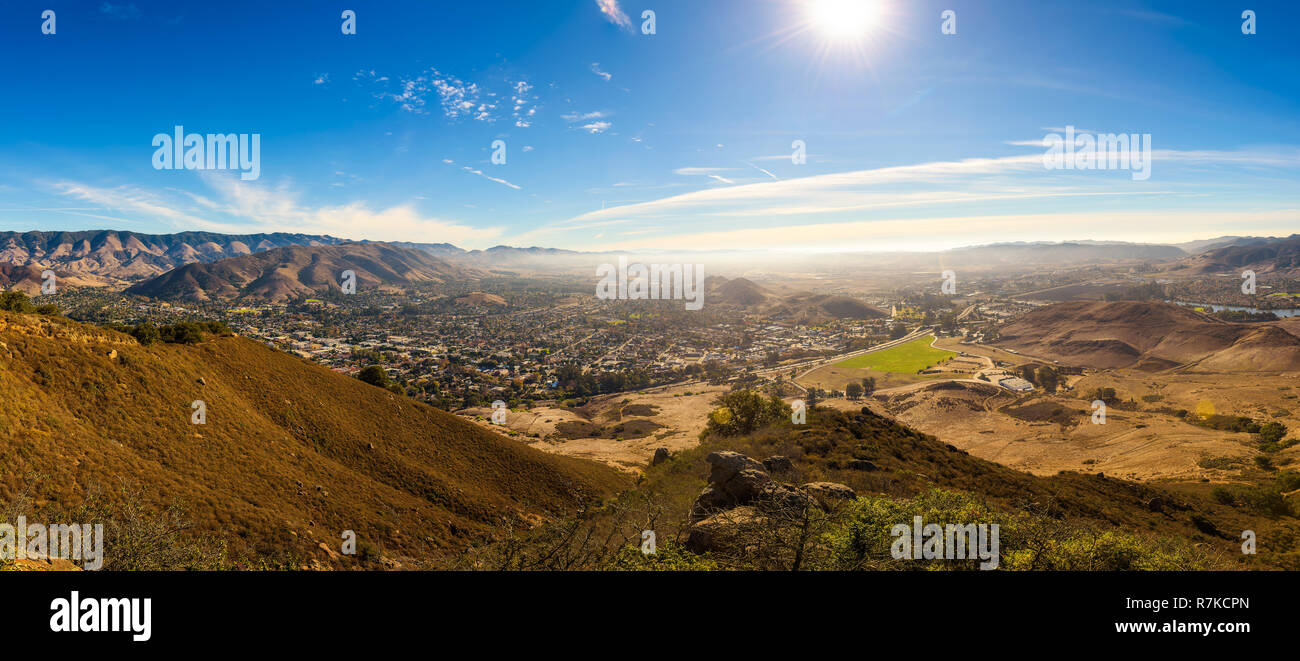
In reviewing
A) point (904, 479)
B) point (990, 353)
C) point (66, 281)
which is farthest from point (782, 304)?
point (66, 281)

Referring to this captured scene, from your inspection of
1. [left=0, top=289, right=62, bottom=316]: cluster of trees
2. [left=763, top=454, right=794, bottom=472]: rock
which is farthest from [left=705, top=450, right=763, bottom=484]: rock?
[left=0, top=289, right=62, bottom=316]: cluster of trees

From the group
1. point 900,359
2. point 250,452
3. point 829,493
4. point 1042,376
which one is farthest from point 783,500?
point 900,359

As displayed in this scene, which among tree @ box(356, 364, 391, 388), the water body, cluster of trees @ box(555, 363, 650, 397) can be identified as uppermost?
the water body

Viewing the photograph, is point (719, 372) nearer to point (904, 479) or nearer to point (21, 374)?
point (904, 479)

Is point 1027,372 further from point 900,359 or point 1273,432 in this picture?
point 1273,432

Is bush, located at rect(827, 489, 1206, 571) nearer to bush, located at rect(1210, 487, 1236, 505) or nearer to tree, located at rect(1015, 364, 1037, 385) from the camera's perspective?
bush, located at rect(1210, 487, 1236, 505)

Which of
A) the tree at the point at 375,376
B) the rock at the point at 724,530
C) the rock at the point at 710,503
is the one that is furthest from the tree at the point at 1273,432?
the tree at the point at 375,376

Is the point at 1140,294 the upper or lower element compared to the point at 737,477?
upper

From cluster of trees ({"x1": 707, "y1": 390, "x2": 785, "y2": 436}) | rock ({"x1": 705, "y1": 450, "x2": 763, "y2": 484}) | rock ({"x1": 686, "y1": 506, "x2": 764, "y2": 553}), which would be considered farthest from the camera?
cluster of trees ({"x1": 707, "y1": 390, "x2": 785, "y2": 436})
